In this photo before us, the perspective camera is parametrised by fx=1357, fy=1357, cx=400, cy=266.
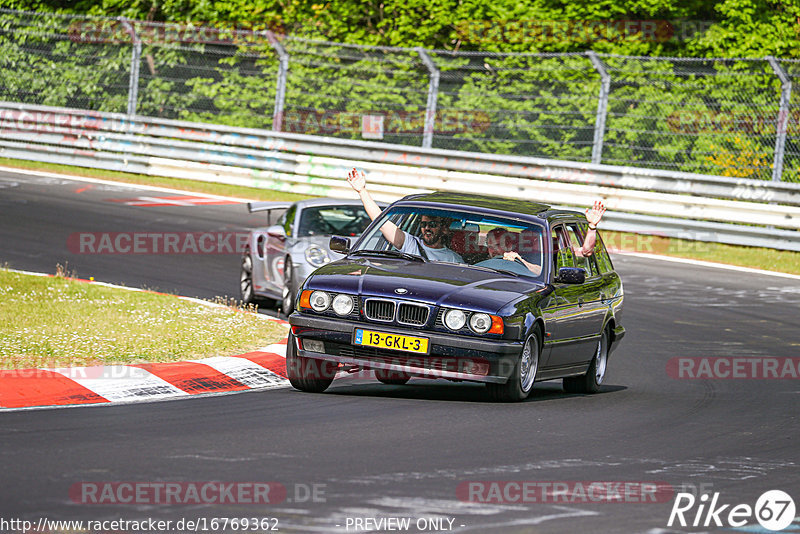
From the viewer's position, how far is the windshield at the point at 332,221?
1463cm

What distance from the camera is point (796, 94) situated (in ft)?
65.9

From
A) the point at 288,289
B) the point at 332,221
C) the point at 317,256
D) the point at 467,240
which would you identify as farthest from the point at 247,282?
the point at 467,240

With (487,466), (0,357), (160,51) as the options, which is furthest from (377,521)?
(160,51)

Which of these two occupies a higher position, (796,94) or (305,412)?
(796,94)

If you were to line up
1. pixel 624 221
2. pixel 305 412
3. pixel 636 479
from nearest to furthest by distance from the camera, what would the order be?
pixel 636 479
pixel 305 412
pixel 624 221

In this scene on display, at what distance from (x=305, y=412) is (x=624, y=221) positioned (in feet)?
45.5

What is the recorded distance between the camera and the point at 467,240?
10.0 m

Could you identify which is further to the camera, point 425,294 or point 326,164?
point 326,164

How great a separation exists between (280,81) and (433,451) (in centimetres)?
1874

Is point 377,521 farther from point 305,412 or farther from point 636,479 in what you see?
point 305,412

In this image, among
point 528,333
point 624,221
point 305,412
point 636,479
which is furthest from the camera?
point 624,221

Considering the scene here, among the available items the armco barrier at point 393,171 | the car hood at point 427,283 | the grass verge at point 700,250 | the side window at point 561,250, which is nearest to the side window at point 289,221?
the side window at point 561,250

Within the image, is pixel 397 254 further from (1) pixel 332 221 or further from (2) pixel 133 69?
(2) pixel 133 69

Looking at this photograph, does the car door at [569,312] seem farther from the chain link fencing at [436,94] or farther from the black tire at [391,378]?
the chain link fencing at [436,94]
